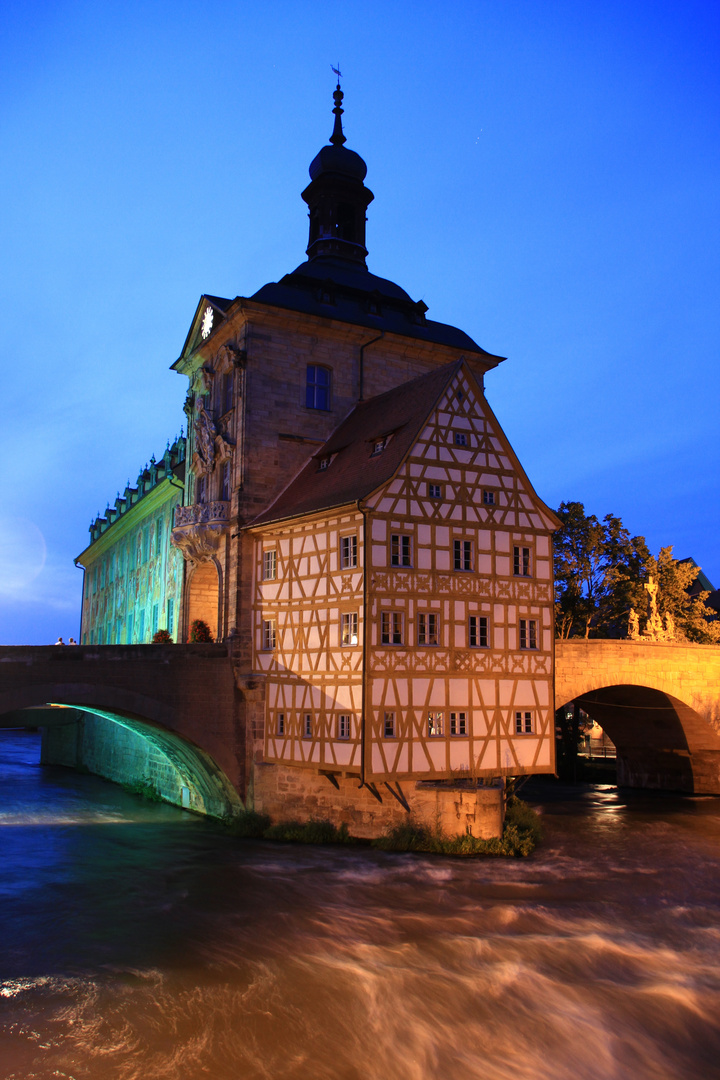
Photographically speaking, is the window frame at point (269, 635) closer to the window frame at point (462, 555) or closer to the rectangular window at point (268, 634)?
the rectangular window at point (268, 634)

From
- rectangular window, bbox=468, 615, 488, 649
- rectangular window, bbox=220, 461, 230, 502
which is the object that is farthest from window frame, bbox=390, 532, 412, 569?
rectangular window, bbox=220, 461, 230, 502

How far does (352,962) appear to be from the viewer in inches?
625

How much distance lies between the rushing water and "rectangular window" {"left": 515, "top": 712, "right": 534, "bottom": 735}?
3.14 meters

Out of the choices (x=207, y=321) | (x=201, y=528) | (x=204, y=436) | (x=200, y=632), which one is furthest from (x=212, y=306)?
(x=200, y=632)

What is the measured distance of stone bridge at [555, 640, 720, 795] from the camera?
30312 mm

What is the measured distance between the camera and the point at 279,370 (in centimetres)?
2762

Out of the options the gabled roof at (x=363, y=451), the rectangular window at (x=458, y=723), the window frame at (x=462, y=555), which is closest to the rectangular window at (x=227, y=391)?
the gabled roof at (x=363, y=451)

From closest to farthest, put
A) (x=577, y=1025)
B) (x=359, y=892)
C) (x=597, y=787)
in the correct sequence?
(x=577, y=1025) → (x=359, y=892) → (x=597, y=787)

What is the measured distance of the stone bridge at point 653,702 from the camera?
99.5ft

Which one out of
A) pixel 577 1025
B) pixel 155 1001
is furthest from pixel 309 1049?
pixel 577 1025

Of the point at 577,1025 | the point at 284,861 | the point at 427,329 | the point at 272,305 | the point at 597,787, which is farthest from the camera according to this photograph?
the point at 597,787

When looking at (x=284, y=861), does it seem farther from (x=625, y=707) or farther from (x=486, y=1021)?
(x=625, y=707)

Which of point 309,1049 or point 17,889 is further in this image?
point 17,889

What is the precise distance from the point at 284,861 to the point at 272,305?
51.1ft
